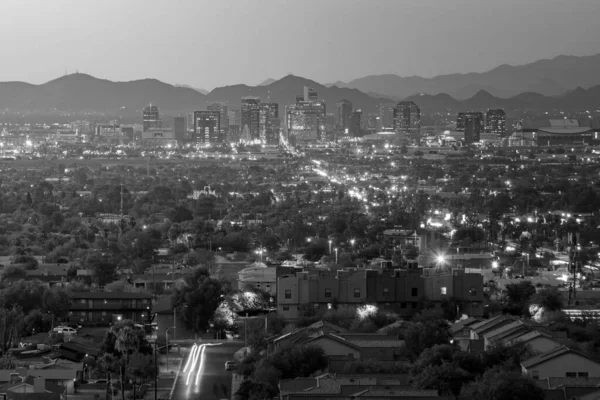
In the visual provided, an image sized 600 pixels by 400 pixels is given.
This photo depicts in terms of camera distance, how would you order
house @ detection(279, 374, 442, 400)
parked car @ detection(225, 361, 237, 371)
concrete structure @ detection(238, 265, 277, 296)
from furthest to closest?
1. concrete structure @ detection(238, 265, 277, 296)
2. parked car @ detection(225, 361, 237, 371)
3. house @ detection(279, 374, 442, 400)

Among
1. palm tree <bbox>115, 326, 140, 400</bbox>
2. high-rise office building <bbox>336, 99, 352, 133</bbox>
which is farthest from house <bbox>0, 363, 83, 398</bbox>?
high-rise office building <bbox>336, 99, 352, 133</bbox>

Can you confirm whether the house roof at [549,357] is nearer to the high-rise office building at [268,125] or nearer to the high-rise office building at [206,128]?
the high-rise office building at [268,125]

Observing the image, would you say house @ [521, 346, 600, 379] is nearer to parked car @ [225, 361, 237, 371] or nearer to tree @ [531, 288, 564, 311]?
parked car @ [225, 361, 237, 371]

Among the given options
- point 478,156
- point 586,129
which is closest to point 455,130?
point 586,129

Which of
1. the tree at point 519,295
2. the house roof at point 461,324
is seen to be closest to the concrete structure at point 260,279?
the tree at point 519,295

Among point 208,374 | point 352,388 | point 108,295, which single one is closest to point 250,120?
point 108,295
